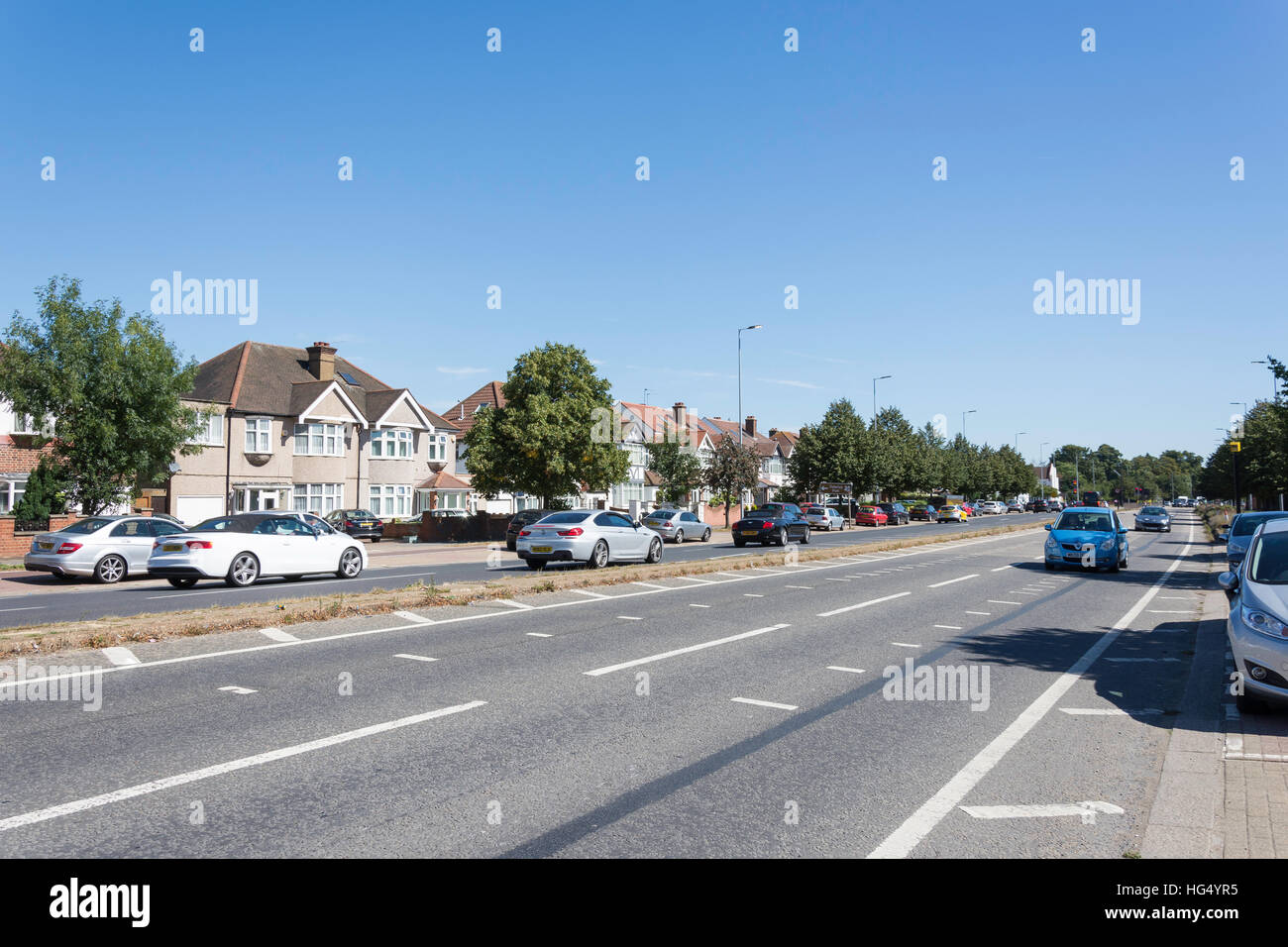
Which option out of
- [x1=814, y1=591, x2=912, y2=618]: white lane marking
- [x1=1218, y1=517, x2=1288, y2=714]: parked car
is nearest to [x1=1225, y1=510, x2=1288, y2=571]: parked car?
[x1=814, y1=591, x2=912, y2=618]: white lane marking

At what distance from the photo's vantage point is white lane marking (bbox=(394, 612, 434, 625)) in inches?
439

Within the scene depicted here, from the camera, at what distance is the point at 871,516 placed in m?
61.7

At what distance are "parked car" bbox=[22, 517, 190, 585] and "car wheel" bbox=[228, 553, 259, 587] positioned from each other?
4351mm

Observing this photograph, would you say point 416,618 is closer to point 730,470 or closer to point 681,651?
point 681,651

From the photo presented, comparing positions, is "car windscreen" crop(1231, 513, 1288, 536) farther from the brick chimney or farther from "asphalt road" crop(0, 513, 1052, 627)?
the brick chimney

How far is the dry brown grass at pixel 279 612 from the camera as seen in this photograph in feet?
28.7

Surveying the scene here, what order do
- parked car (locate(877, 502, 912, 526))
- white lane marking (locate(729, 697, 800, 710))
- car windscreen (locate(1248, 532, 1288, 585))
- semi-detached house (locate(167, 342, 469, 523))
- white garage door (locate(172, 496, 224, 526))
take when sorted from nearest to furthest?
white lane marking (locate(729, 697, 800, 710)) < car windscreen (locate(1248, 532, 1288, 585)) < white garage door (locate(172, 496, 224, 526)) < semi-detached house (locate(167, 342, 469, 523)) < parked car (locate(877, 502, 912, 526))

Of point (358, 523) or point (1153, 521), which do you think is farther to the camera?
point (1153, 521)

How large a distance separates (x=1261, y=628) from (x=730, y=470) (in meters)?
52.5

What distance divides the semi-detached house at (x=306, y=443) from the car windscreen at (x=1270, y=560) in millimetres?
39992

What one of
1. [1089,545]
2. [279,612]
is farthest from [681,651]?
[1089,545]
